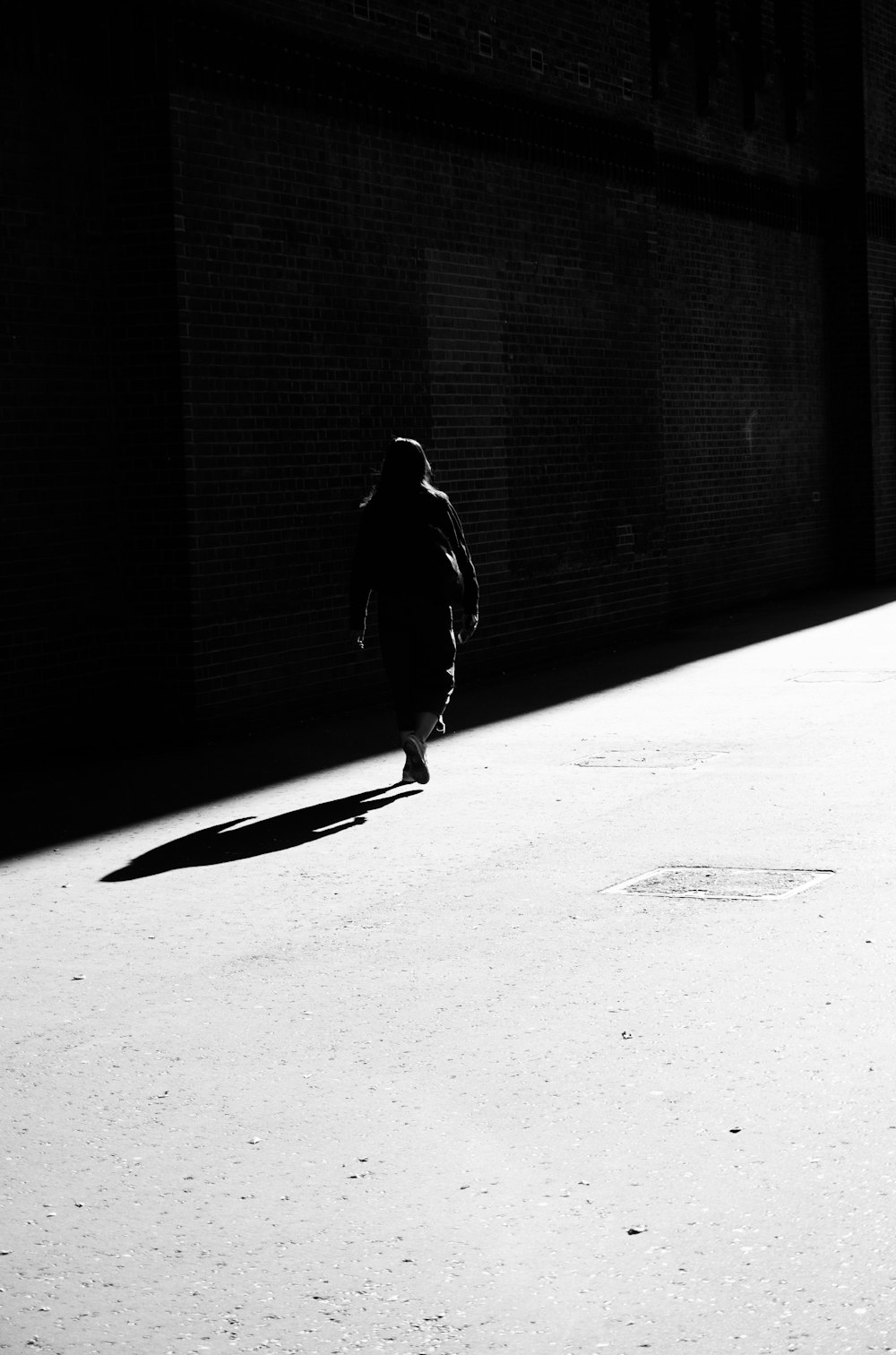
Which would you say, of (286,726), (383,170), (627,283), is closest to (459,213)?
(383,170)

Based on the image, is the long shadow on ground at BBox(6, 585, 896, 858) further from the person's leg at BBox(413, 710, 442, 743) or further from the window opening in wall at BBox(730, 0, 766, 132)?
the window opening in wall at BBox(730, 0, 766, 132)

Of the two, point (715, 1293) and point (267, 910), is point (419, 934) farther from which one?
point (715, 1293)

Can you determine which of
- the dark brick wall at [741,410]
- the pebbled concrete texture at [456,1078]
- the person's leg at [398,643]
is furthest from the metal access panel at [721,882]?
the dark brick wall at [741,410]

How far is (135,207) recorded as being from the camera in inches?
475

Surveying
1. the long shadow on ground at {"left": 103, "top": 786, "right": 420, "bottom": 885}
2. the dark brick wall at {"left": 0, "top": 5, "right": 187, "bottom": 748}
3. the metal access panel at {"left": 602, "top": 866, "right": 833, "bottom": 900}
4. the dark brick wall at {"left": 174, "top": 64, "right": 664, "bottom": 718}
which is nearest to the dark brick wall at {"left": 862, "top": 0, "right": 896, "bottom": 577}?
the dark brick wall at {"left": 174, "top": 64, "right": 664, "bottom": 718}

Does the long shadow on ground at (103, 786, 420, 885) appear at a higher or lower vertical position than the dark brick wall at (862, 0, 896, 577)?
lower

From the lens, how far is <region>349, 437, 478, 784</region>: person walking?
1078 centimetres

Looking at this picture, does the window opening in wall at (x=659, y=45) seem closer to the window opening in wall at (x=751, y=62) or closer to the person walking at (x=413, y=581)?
the window opening in wall at (x=751, y=62)

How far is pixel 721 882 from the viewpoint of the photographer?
25.2 ft

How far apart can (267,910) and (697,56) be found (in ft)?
51.8

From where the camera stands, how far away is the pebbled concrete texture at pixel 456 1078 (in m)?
3.84

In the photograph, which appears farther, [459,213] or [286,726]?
[459,213]

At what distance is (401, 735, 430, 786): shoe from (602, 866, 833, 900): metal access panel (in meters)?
2.61

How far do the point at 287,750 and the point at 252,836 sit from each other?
110 inches
